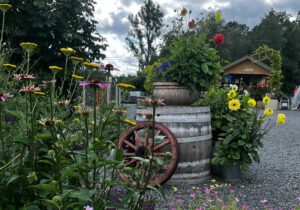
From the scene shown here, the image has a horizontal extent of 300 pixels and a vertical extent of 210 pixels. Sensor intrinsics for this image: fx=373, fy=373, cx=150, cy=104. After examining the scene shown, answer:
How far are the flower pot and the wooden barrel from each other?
163mm

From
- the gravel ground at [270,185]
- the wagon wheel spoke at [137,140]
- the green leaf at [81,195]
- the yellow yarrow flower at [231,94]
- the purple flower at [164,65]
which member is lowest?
the gravel ground at [270,185]

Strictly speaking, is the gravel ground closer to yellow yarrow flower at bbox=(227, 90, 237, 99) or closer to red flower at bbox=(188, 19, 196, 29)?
yellow yarrow flower at bbox=(227, 90, 237, 99)

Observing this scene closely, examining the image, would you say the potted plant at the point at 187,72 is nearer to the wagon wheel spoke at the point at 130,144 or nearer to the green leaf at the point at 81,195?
the wagon wheel spoke at the point at 130,144

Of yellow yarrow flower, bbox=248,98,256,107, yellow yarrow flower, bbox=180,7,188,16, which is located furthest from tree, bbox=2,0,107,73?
yellow yarrow flower, bbox=248,98,256,107

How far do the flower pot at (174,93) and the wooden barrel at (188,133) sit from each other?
0.54 feet

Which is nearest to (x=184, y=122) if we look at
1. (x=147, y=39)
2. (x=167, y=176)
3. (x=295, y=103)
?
(x=167, y=176)

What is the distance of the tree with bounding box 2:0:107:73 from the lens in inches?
311

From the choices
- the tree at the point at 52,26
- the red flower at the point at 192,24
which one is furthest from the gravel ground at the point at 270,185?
the tree at the point at 52,26

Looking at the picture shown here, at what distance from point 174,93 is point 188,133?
395 millimetres

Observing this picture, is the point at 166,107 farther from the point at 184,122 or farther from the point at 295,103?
the point at 295,103

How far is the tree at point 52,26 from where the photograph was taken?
7.89 meters

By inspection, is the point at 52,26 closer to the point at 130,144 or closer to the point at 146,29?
the point at 130,144

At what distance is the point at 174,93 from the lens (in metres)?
3.40

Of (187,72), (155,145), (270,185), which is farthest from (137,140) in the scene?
(270,185)
